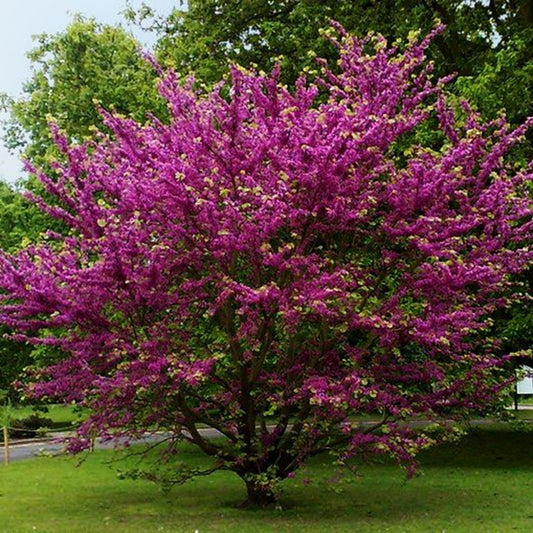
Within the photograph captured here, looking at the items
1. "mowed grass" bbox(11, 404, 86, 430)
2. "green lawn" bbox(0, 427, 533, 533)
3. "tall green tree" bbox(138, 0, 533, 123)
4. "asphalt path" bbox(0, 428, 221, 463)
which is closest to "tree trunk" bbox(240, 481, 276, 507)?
"green lawn" bbox(0, 427, 533, 533)

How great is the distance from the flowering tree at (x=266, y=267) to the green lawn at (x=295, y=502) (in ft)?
2.89

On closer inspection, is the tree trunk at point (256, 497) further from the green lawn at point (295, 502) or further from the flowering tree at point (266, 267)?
the flowering tree at point (266, 267)

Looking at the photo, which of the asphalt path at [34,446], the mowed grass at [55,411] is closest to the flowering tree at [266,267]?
the mowed grass at [55,411]

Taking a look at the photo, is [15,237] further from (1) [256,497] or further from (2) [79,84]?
(1) [256,497]

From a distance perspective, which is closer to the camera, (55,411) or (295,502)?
(295,502)

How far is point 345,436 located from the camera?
1302 centimetres

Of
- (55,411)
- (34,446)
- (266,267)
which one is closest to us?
(266,267)

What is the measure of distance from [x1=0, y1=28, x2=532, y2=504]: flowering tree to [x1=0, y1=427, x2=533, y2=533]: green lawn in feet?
2.89

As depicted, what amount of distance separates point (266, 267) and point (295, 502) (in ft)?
13.7

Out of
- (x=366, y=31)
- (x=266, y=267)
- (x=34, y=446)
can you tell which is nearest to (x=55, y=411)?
(x=34, y=446)

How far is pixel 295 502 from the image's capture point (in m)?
14.2

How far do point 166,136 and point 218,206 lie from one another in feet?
5.25

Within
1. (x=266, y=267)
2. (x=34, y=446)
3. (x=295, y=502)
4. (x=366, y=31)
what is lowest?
(x=34, y=446)

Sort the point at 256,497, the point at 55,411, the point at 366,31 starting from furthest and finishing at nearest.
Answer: the point at 55,411
the point at 366,31
the point at 256,497
